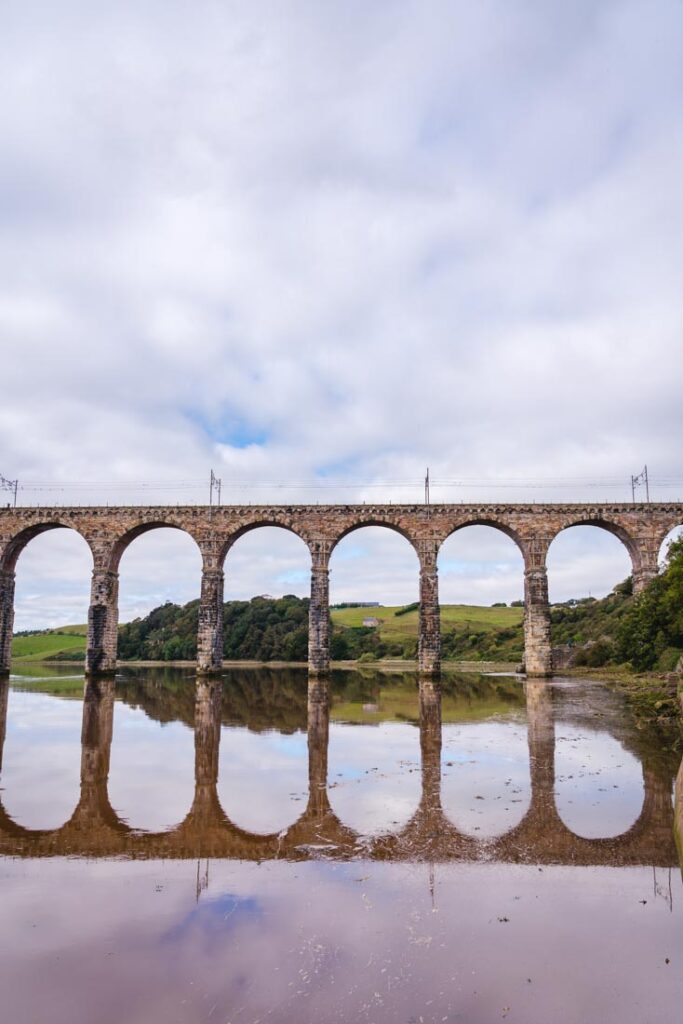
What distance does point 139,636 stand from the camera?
63.7 metres

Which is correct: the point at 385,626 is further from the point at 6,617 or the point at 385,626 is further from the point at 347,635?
the point at 6,617

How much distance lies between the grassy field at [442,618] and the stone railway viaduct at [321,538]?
78.4 feet

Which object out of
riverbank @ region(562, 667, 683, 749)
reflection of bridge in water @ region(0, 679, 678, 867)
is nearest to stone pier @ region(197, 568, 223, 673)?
riverbank @ region(562, 667, 683, 749)

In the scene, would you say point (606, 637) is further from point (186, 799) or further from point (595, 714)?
point (186, 799)

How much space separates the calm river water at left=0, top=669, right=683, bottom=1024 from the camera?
4.11 m

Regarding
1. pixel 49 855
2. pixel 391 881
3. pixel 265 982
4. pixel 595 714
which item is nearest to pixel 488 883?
pixel 391 881

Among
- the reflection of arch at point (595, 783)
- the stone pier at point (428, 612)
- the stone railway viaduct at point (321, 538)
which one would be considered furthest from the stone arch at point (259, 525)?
the reflection of arch at point (595, 783)

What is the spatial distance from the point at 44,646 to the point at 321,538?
41805 millimetres

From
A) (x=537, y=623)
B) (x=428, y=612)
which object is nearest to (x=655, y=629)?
(x=537, y=623)

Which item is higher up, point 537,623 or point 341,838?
point 537,623

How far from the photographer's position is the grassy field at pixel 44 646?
202 feet

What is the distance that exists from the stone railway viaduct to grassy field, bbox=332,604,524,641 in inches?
941

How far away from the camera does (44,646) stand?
216 ft

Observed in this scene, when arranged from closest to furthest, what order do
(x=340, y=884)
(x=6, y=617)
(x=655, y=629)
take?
(x=340, y=884)
(x=655, y=629)
(x=6, y=617)
